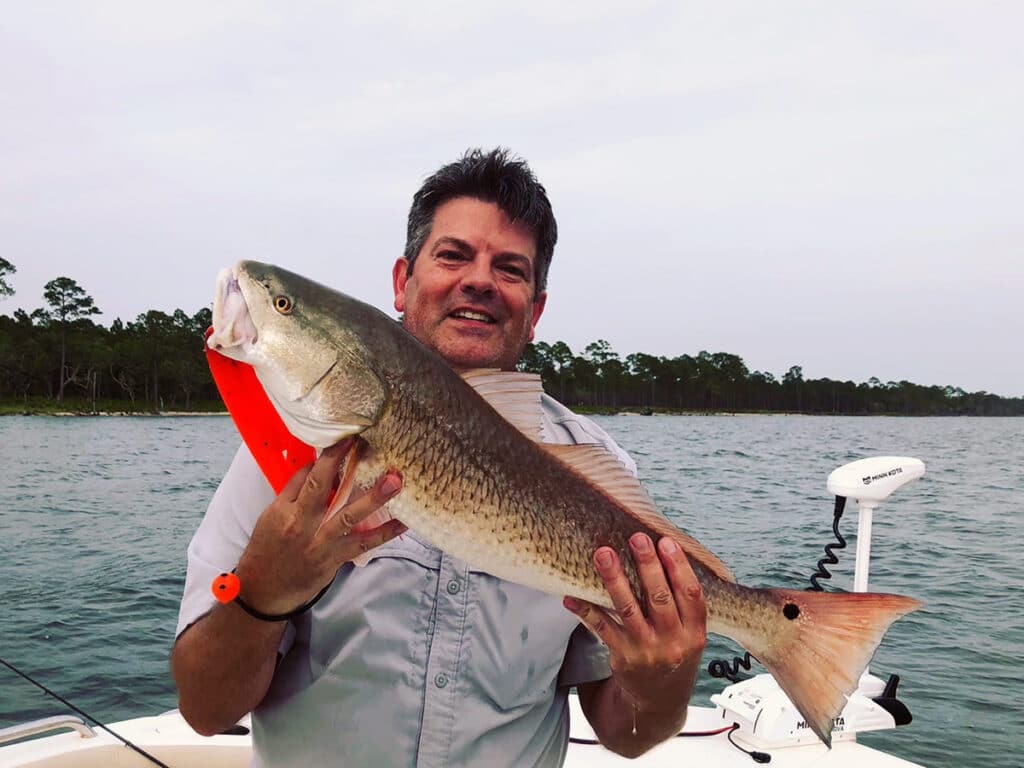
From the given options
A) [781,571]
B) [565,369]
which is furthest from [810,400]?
[781,571]

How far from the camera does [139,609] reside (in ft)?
39.2

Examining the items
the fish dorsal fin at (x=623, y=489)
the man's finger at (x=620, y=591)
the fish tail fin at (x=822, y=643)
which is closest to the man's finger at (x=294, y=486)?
the fish dorsal fin at (x=623, y=489)

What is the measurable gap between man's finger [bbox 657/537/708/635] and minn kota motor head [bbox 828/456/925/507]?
293 centimetres

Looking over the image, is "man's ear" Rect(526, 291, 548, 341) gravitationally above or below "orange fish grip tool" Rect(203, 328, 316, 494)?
above

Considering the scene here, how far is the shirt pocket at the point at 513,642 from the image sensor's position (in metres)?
2.59

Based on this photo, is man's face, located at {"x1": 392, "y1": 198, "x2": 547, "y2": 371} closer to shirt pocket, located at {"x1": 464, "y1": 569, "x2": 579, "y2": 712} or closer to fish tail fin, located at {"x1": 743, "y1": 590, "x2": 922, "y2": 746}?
shirt pocket, located at {"x1": 464, "y1": 569, "x2": 579, "y2": 712}

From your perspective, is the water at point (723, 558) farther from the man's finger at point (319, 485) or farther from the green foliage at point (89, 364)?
the green foliage at point (89, 364)

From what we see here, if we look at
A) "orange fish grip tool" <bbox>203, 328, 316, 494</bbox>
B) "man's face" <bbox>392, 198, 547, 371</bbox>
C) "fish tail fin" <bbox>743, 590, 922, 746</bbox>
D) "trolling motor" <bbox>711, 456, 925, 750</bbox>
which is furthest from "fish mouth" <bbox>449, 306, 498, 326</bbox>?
"trolling motor" <bbox>711, 456, 925, 750</bbox>

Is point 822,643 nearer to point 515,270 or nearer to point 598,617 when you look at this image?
point 598,617

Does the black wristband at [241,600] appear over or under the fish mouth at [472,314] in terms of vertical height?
under

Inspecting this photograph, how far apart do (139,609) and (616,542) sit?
1167cm

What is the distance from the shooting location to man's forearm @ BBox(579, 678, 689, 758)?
271cm

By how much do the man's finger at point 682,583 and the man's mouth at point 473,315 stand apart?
1.15 m

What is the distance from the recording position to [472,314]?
10.1 ft
